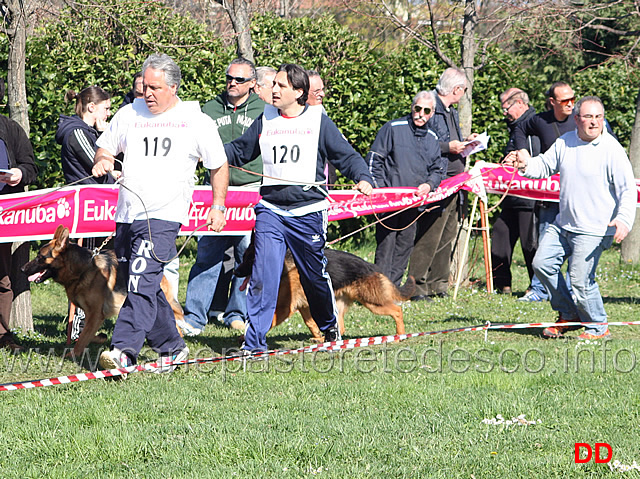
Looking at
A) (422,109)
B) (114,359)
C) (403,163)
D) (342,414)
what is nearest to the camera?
(342,414)

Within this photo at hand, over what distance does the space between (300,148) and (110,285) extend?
202 cm

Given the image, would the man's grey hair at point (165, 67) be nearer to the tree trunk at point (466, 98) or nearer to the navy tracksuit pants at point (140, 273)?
the navy tracksuit pants at point (140, 273)

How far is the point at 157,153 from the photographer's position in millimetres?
5582

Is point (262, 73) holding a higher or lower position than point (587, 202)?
higher

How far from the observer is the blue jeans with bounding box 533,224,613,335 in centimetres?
716

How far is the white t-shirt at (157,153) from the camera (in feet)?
18.3

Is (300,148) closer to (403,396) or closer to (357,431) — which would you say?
(403,396)

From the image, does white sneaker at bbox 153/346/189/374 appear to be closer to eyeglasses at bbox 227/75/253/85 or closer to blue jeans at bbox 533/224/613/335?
eyeglasses at bbox 227/75/253/85

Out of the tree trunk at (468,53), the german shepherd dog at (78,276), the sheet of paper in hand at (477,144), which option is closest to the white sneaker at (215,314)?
the german shepherd dog at (78,276)

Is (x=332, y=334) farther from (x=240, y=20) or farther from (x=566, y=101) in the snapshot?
(x=566, y=101)

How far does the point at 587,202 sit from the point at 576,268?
0.59 m

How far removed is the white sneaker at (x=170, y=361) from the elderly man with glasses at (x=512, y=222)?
18.4ft

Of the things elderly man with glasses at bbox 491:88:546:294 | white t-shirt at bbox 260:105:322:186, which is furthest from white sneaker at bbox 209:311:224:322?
elderly man with glasses at bbox 491:88:546:294

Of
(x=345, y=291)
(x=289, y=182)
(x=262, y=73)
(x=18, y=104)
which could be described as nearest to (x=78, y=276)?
(x=18, y=104)
